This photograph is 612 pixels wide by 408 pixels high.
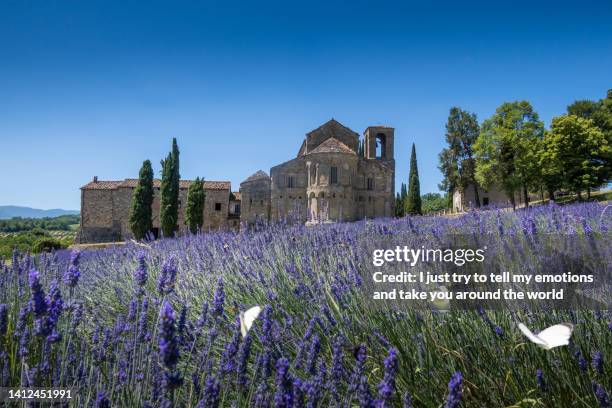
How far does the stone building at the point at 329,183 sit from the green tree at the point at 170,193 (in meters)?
5.57

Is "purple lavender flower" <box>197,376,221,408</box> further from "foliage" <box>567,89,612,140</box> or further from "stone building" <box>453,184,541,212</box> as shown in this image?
"stone building" <box>453,184,541,212</box>

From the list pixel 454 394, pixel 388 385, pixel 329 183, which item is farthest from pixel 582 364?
pixel 329 183

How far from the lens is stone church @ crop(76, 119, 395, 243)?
3047 cm

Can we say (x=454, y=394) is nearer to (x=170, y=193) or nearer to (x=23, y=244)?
(x=23, y=244)

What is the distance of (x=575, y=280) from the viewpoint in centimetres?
192

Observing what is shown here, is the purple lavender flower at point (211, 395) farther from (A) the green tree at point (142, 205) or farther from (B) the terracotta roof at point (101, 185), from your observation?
(B) the terracotta roof at point (101, 185)

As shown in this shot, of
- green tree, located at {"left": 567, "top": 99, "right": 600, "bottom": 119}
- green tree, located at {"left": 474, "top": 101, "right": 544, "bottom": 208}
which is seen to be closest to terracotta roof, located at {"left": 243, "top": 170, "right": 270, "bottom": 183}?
green tree, located at {"left": 474, "top": 101, "right": 544, "bottom": 208}

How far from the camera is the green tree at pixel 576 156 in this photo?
75.2ft

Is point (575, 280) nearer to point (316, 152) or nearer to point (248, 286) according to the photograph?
point (248, 286)

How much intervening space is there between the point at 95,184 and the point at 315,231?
3837 cm

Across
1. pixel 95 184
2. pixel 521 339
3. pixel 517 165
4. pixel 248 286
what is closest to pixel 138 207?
pixel 95 184

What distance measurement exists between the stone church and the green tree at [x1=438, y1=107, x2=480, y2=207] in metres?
4.57

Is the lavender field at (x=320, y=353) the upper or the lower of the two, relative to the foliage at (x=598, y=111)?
lower

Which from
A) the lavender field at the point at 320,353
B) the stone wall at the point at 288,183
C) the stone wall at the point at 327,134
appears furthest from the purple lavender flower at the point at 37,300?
the stone wall at the point at 327,134
